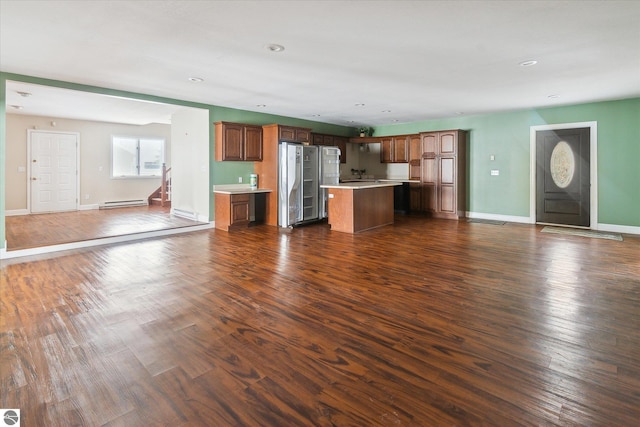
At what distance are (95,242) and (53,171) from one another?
5.00 metres

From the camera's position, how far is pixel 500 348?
2.24m

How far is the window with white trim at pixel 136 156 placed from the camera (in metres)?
10.0

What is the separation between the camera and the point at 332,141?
9602mm

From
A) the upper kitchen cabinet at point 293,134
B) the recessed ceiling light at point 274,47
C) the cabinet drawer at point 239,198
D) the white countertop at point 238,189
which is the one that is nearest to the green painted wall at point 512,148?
the white countertop at point 238,189

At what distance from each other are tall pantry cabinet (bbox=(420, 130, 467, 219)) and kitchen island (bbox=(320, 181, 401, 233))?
1944mm

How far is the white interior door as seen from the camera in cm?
863

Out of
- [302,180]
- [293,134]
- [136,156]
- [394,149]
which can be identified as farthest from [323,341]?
[136,156]

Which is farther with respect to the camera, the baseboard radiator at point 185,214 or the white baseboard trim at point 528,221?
the baseboard radiator at point 185,214

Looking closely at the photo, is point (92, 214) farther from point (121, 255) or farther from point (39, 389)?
point (39, 389)

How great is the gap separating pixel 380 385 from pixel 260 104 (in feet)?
19.8

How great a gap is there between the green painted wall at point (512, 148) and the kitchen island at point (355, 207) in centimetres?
230

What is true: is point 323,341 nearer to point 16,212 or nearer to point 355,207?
point 355,207

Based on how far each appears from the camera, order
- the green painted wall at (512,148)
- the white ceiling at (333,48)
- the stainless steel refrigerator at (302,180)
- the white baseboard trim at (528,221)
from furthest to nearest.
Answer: the stainless steel refrigerator at (302,180), the white baseboard trim at (528,221), the green painted wall at (512,148), the white ceiling at (333,48)

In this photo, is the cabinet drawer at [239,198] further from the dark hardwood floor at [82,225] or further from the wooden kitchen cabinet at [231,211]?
the dark hardwood floor at [82,225]
